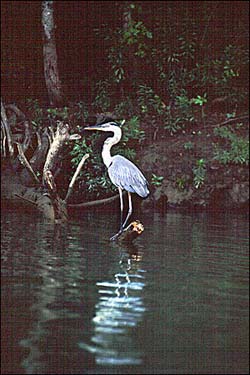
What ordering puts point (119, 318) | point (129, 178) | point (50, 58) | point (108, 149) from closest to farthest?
point (119, 318)
point (129, 178)
point (108, 149)
point (50, 58)

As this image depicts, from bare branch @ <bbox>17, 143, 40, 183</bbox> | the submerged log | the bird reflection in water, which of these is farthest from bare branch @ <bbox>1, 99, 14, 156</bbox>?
the bird reflection in water

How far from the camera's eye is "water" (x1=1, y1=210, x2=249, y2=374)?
543cm

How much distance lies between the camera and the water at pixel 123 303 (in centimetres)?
543

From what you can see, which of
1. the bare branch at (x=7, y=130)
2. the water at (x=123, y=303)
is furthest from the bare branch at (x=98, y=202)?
the water at (x=123, y=303)

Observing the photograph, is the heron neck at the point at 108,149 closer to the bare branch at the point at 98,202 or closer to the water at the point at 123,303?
the bare branch at the point at 98,202

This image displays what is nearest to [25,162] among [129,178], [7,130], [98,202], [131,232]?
[98,202]

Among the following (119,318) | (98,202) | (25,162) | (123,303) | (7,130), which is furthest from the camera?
(7,130)

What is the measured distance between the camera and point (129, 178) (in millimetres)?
12141

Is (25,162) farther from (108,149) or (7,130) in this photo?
(7,130)

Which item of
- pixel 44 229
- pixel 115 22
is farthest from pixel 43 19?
pixel 44 229

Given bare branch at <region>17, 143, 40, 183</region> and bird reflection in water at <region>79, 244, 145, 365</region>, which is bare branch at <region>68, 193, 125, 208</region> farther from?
bird reflection in water at <region>79, 244, 145, 365</region>

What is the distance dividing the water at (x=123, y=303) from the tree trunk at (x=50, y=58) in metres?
5.83

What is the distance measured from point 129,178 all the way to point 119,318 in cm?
582

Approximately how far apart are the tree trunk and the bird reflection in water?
336 inches
